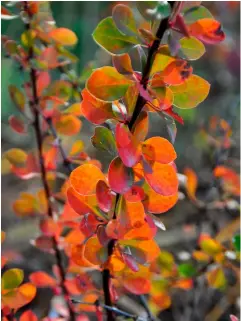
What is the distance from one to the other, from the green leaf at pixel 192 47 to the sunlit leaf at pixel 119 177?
0.10 m

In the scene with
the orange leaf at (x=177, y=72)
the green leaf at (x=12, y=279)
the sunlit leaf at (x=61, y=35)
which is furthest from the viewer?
the sunlit leaf at (x=61, y=35)

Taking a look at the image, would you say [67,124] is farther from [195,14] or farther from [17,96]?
[195,14]

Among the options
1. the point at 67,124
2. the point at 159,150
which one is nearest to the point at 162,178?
the point at 159,150

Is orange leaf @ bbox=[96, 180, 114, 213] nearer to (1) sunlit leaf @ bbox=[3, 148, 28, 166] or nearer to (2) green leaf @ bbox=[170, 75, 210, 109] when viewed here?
(2) green leaf @ bbox=[170, 75, 210, 109]

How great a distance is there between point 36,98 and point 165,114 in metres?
0.28

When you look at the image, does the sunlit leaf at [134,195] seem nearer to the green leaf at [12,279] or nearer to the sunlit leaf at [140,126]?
the sunlit leaf at [140,126]

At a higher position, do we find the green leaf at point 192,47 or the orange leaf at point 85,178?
the green leaf at point 192,47

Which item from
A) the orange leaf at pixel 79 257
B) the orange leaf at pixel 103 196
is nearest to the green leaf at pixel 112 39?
the orange leaf at pixel 103 196

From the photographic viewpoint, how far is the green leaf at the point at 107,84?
0.42m

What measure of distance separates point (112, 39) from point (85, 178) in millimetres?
116

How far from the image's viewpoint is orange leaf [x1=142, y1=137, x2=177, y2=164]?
0.44 meters

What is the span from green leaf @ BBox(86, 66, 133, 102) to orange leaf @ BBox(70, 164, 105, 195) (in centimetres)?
7

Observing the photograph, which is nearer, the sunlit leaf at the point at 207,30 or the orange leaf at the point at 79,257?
the sunlit leaf at the point at 207,30

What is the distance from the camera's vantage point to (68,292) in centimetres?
72
